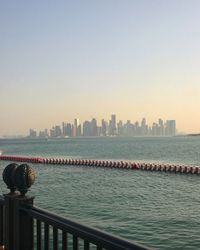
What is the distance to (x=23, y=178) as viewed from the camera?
18.8ft

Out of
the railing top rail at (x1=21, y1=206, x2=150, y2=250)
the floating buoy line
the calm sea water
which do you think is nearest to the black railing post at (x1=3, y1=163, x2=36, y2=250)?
the railing top rail at (x1=21, y1=206, x2=150, y2=250)

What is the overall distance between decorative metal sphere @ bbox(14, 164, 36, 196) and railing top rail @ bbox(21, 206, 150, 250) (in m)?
0.45

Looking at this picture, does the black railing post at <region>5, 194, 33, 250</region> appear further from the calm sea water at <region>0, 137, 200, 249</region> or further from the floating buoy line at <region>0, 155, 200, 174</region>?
the floating buoy line at <region>0, 155, 200, 174</region>

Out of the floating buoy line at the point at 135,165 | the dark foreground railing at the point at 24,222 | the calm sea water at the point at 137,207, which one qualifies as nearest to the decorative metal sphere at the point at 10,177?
the dark foreground railing at the point at 24,222

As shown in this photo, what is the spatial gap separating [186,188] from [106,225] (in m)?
22.5

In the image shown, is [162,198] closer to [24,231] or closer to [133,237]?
[133,237]

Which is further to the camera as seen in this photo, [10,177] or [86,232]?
[10,177]

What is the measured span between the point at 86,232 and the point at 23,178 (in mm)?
1799

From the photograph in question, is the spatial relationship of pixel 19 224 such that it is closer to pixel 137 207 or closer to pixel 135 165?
pixel 137 207

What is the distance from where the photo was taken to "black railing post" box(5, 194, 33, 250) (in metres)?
5.63

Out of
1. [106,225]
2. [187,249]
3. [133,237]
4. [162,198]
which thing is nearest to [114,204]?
[162,198]

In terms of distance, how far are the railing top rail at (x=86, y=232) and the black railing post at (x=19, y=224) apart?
248 mm

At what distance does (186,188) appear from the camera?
43594mm

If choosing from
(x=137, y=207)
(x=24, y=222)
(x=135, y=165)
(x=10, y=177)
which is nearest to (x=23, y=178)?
(x=10, y=177)
